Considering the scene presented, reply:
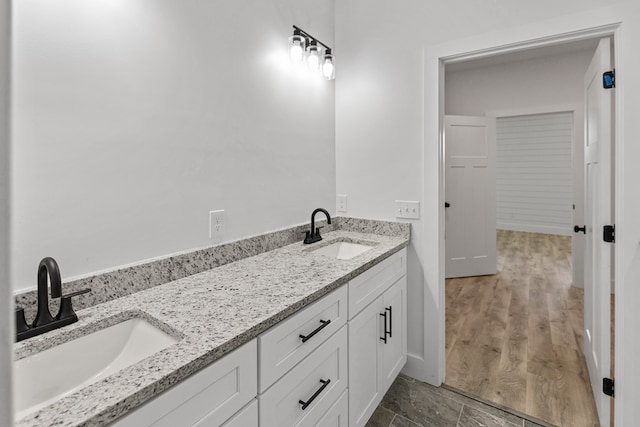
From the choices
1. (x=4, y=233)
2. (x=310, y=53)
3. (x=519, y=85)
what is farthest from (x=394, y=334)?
(x=519, y=85)

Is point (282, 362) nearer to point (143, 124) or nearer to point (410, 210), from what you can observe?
point (143, 124)

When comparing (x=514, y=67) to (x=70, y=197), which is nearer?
(x=70, y=197)

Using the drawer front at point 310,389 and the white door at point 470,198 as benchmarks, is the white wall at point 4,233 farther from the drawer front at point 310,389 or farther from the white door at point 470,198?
the white door at point 470,198

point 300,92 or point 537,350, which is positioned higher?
point 300,92

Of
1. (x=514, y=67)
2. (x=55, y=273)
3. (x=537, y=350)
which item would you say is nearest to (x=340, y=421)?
(x=55, y=273)

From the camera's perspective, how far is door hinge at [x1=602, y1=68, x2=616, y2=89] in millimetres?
1584

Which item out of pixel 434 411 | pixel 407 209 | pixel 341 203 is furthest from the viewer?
pixel 341 203

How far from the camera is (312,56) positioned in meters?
2.03

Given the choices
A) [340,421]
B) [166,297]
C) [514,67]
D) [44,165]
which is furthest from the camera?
[514,67]

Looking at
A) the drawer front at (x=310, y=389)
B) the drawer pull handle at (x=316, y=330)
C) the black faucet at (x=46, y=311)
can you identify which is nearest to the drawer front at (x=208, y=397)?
the drawer front at (x=310, y=389)

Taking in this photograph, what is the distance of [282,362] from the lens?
1077 mm

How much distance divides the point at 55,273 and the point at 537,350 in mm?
2809

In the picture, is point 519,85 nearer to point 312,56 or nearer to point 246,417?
point 312,56

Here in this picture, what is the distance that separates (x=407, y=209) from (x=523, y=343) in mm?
1415
